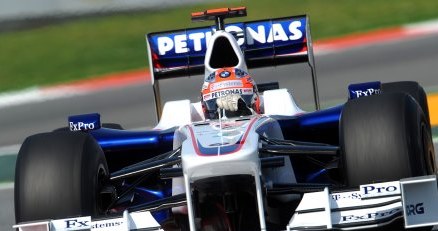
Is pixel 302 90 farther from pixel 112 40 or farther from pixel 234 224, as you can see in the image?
pixel 234 224

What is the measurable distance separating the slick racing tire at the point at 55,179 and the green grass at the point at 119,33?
971 centimetres

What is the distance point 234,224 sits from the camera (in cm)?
766

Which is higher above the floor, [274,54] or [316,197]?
[274,54]

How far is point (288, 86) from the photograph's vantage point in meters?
15.9

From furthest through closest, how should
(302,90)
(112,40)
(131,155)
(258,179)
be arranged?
1. (112,40)
2. (302,90)
3. (131,155)
4. (258,179)

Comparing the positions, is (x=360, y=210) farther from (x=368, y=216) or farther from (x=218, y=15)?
(x=218, y=15)

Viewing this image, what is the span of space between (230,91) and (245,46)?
6.35 feet

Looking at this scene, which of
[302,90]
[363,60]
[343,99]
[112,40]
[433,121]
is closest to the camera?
[433,121]

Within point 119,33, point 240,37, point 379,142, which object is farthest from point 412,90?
point 119,33

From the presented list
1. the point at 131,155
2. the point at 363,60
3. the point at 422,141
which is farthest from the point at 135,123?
the point at 422,141

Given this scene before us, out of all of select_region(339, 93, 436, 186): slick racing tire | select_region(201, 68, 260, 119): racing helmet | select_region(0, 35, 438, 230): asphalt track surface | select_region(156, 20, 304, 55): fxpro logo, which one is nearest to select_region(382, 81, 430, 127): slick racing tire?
select_region(156, 20, 304, 55): fxpro logo

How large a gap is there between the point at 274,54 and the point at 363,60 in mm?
5812

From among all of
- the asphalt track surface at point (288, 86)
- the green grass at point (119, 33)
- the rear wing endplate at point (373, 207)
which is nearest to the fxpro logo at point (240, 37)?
the asphalt track surface at point (288, 86)

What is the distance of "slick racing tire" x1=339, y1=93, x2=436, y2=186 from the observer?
24.7 feet
